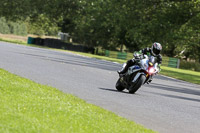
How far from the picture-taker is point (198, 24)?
159ft

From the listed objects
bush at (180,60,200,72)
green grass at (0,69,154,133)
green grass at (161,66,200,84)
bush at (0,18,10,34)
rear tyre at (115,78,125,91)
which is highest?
bush at (0,18,10,34)

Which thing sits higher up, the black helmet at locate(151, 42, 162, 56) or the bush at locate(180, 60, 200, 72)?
the black helmet at locate(151, 42, 162, 56)

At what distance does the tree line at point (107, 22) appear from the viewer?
55844 mm

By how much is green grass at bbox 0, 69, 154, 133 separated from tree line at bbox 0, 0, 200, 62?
1750 inches

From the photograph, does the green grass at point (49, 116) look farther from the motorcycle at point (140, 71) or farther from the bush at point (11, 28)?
the bush at point (11, 28)

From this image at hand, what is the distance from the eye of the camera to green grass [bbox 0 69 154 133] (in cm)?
668

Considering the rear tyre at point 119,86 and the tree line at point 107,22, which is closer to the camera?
the rear tyre at point 119,86

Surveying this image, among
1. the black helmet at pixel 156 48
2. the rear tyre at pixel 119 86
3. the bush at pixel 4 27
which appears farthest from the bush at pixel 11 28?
the black helmet at pixel 156 48

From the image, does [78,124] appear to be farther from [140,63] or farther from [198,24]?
[198,24]

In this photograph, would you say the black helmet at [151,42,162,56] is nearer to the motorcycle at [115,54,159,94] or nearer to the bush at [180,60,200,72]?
the motorcycle at [115,54,159,94]

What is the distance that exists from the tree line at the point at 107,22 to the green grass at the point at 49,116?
1750 inches

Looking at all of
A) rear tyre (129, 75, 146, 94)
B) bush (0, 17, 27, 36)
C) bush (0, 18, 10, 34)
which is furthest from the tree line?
rear tyre (129, 75, 146, 94)

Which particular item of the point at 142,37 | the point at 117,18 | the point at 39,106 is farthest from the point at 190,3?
the point at 39,106

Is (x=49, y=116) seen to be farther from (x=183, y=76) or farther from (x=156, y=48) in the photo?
(x=183, y=76)
